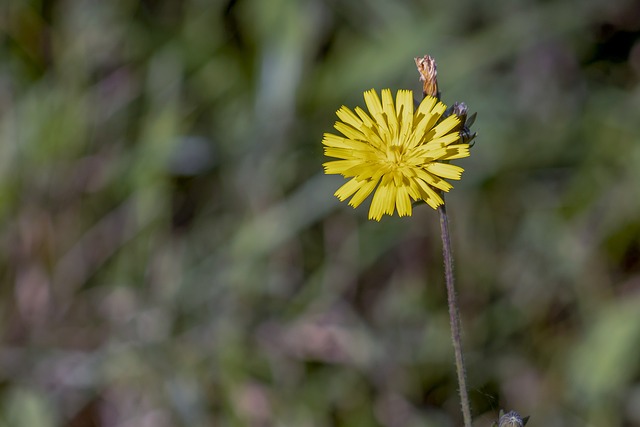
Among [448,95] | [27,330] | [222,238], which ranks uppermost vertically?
[448,95]

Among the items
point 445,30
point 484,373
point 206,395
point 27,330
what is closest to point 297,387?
point 206,395

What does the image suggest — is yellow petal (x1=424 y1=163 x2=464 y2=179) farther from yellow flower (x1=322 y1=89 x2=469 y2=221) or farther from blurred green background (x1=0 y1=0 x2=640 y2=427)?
blurred green background (x1=0 y1=0 x2=640 y2=427)

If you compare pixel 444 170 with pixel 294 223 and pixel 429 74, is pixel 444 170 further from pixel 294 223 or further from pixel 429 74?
pixel 294 223

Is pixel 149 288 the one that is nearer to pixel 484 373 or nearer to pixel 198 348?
pixel 198 348

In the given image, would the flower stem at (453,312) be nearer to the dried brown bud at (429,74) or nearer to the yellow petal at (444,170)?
the yellow petal at (444,170)

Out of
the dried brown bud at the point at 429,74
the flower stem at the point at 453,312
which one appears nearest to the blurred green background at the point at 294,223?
the flower stem at the point at 453,312

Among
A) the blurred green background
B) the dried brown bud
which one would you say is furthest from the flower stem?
the blurred green background
